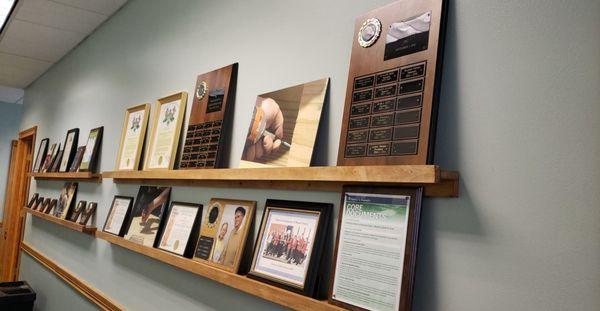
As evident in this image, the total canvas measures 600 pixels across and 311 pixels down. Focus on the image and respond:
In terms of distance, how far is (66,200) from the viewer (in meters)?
3.27

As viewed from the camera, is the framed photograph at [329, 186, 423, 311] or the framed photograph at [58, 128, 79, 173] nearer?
the framed photograph at [329, 186, 423, 311]

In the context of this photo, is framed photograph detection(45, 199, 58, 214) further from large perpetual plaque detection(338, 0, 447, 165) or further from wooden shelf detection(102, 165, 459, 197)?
large perpetual plaque detection(338, 0, 447, 165)

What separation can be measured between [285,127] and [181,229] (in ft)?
2.42

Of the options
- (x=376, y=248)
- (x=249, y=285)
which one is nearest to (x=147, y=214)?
(x=249, y=285)

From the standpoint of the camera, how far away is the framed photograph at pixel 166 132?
1.92 metres

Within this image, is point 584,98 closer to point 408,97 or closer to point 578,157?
point 578,157

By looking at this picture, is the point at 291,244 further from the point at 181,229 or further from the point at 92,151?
the point at 92,151

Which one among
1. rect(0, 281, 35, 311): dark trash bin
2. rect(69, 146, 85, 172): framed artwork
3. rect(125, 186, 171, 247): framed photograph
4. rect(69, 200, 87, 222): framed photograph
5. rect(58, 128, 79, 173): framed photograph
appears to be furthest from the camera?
rect(0, 281, 35, 311): dark trash bin

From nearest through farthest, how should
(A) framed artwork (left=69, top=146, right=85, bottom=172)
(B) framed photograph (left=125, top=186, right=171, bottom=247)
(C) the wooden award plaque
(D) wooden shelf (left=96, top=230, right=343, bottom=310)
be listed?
(D) wooden shelf (left=96, top=230, right=343, bottom=310), (C) the wooden award plaque, (B) framed photograph (left=125, top=186, right=171, bottom=247), (A) framed artwork (left=69, top=146, right=85, bottom=172)

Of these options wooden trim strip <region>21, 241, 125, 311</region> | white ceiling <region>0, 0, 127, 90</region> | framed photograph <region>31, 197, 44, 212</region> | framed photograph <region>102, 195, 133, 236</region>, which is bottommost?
wooden trim strip <region>21, 241, 125, 311</region>

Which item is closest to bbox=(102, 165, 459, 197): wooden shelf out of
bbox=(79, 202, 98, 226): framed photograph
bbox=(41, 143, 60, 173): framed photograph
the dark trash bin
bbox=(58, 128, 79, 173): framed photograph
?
bbox=(79, 202, 98, 226): framed photograph

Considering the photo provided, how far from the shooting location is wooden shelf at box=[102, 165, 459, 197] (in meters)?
0.87

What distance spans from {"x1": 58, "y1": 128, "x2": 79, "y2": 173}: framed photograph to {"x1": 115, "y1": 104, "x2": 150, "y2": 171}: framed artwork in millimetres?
1113

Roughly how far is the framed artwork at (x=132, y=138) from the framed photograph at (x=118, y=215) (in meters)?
0.18
